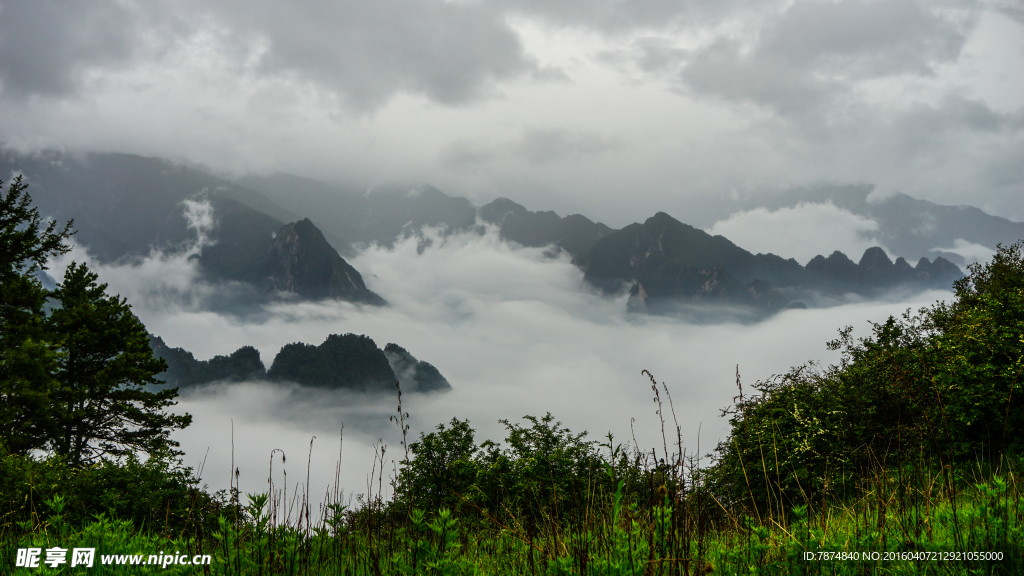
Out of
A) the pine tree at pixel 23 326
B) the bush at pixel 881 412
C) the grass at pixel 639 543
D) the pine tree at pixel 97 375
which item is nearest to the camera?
the grass at pixel 639 543

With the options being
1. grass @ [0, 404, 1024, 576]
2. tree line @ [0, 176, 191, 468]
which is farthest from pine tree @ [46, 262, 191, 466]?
grass @ [0, 404, 1024, 576]

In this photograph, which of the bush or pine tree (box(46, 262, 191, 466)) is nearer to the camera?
the bush

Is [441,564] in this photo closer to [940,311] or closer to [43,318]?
[43,318]

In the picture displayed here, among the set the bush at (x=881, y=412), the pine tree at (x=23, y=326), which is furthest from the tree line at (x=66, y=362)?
the bush at (x=881, y=412)

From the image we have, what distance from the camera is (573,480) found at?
3.54m

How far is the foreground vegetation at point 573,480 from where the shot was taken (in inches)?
145

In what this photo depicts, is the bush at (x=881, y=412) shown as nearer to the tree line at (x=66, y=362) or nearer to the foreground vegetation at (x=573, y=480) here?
the foreground vegetation at (x=573, y=480)

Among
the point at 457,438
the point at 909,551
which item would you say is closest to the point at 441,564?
the point at 909,551

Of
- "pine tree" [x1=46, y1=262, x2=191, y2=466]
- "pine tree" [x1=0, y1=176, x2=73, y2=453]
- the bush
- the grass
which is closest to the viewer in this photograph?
the grass

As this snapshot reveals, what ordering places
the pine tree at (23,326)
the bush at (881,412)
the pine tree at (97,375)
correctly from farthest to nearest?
1. the pine tree at (97,375)
2. the pine tree at (23,326)
3. the bush at (881,412)

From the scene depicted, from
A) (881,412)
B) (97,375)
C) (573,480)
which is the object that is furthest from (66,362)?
(881,412)

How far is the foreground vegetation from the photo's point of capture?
3.68 meters

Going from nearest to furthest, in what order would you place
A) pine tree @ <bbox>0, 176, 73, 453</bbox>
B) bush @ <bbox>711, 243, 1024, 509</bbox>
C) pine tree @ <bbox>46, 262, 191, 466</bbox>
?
1. bush @ <bbox>711, 243, 1024, 509</bbox>
2. pine tree @ <bbox>0, 176, 73, 453</bbox>
3. pine tree @ <bbox>46, 262, 191, 466</bbox>

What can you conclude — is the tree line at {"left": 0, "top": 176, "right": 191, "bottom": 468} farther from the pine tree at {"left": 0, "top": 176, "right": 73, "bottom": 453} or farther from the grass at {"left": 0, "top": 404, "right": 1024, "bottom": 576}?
the grass at {"left": 0, "top": 404, "right": 1024, "bottom": 576}
